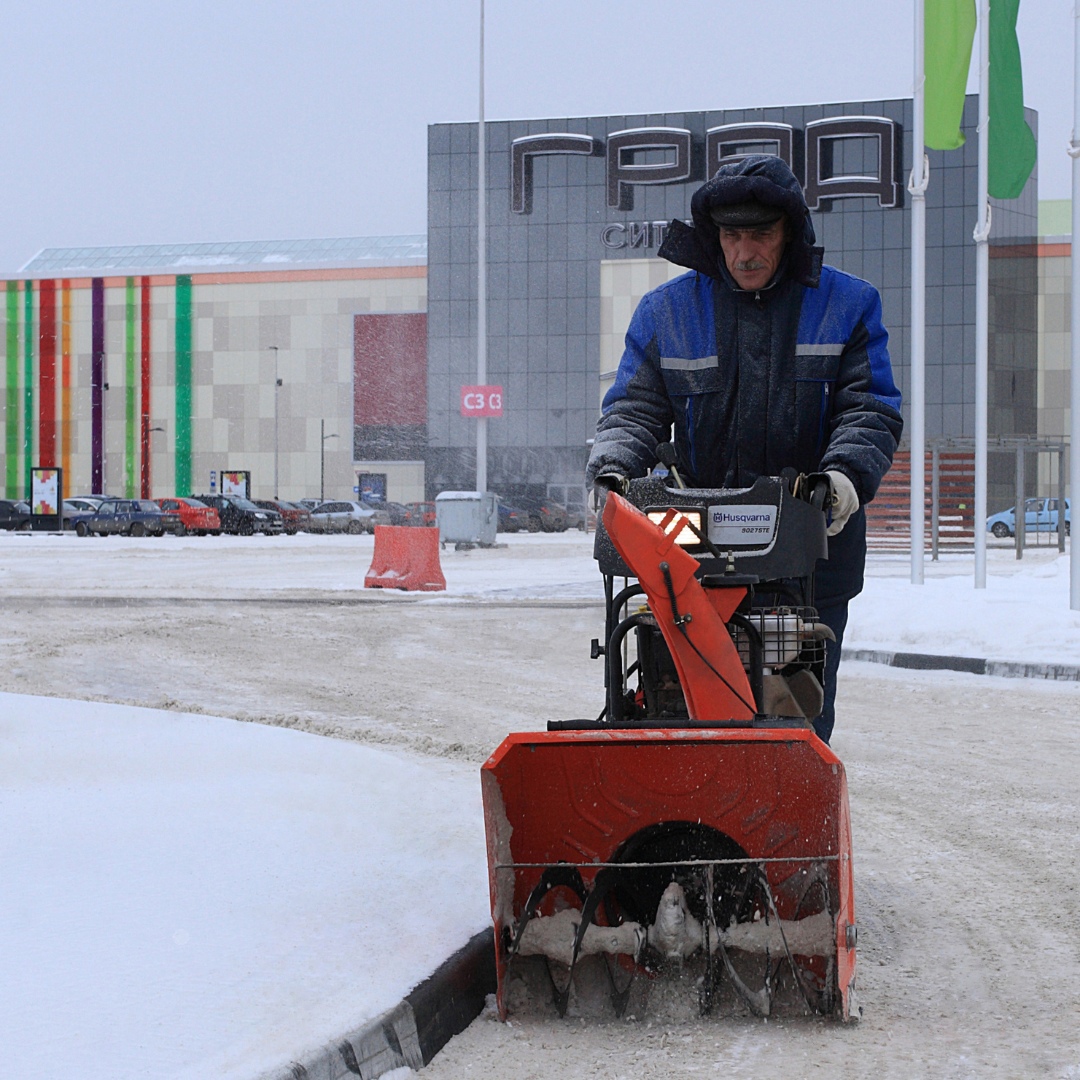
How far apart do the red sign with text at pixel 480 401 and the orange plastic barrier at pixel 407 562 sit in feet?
68.5

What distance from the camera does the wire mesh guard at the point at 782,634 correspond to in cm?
328

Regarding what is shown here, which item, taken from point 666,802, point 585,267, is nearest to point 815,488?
point 666,802

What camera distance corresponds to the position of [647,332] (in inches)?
149

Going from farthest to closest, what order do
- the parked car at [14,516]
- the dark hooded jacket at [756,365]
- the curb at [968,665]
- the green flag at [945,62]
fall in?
the parked car at [14,516] < the green flag at [945,62] < the curb at [968,665] < the dark hooded jacket at [756,365]

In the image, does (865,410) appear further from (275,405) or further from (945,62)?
(275,405)

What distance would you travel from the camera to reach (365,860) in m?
4.26

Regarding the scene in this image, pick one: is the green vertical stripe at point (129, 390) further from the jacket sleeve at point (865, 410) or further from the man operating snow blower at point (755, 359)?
the jacket sleeve at point (865, 410)

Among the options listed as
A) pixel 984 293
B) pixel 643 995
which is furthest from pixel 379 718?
pixel 984 293

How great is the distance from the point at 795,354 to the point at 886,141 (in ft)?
202

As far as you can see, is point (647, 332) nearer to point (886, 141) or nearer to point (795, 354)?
point (795, 354)

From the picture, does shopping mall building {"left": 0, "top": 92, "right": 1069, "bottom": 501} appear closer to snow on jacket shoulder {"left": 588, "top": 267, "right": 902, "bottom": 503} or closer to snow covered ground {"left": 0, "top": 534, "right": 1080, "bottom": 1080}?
snow covered ground {"left": 0, "top": 534, "right": 1080, "bottom": 1080}

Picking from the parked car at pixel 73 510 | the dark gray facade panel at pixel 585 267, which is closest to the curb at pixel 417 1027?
the parked car at pixel 73 510

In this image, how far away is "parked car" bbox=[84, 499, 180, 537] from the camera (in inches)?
1807

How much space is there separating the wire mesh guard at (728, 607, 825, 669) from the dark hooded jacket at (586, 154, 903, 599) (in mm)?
377
